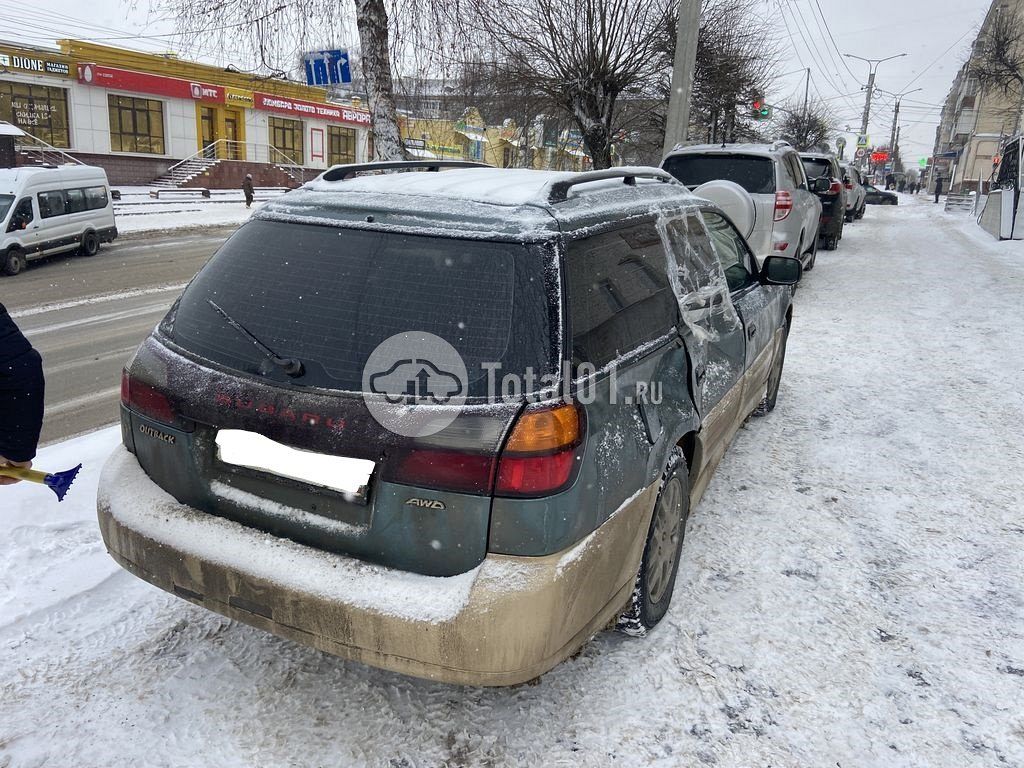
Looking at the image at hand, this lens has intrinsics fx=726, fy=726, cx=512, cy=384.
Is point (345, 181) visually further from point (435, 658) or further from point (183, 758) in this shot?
point (183, 758)

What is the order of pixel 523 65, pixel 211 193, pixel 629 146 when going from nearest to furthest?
pixel 523 65
pixel 629 146
pixel 211 193

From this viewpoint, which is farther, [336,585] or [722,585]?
[722,585]

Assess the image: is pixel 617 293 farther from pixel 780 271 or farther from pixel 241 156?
pixel 241 156

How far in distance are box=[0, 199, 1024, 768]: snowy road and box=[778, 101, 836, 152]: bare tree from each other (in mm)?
44721

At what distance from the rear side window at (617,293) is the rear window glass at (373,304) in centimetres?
14

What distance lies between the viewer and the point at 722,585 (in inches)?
128

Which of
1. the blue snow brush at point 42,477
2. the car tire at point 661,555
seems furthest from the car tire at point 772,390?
the blue snow brush at point 42,477

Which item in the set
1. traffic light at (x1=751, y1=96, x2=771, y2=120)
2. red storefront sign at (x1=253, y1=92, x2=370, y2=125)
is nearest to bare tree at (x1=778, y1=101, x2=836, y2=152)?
traffic light at (x1=751, y1=96, x2=771, y2=120)

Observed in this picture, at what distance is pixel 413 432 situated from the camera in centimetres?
203

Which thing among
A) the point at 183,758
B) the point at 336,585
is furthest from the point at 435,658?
the point at 183,758

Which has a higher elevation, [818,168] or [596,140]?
[596,140]

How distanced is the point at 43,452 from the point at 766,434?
468cm

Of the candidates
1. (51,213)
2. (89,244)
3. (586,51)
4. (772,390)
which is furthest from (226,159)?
(772,390)

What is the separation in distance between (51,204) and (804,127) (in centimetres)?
4234
